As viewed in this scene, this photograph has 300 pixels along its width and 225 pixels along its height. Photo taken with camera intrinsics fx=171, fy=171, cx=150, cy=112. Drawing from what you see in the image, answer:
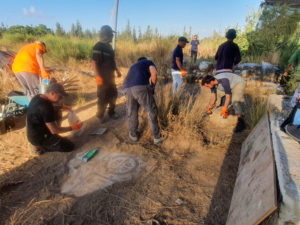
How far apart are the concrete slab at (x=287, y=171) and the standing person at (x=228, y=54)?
1.79 meters

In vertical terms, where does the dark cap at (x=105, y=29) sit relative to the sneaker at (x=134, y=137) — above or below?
above

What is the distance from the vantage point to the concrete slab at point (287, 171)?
1022mm

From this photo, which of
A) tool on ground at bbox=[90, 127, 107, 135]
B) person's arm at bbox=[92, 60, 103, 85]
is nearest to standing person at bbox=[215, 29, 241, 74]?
person's arm at bbox=[92, 60, 103, 85]

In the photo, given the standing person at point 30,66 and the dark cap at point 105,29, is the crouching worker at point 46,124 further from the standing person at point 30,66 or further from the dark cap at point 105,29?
the dark cap at point 105,29

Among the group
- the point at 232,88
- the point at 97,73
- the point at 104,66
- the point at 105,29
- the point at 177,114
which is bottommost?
the point at 177,114

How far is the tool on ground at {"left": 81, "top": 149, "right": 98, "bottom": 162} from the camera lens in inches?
103

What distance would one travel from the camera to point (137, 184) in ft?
7.23

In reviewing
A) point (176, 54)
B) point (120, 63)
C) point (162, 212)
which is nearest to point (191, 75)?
point (176, 54)

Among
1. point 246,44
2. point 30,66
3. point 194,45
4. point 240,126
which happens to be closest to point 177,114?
point 240,126

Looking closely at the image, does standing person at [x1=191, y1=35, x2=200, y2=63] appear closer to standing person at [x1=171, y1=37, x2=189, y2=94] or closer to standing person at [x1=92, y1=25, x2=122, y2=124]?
standing person at [x1=171, y1=37, x2=189, y2=94]

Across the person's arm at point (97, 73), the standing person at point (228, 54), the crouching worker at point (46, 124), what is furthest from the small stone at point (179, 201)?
the standing person at point (228, 54)

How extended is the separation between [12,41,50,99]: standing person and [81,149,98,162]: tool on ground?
178 centimetres

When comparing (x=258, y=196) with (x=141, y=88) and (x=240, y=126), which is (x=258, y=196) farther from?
(x=240, y=126)

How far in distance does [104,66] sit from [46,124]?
1.58 m
